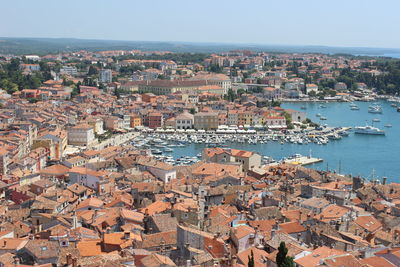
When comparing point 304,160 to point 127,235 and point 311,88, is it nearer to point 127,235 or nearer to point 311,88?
point 127,235

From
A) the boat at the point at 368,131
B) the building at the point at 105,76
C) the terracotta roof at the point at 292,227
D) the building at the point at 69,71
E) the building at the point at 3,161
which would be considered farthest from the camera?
the building at the point at 69,71

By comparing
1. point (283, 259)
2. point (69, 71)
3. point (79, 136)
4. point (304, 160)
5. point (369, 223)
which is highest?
point (283, 259)

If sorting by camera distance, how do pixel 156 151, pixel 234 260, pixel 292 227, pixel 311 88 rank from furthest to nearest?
pixel 311 88 → pixel 156 151 → pixel 292 227 → pixel 234 260

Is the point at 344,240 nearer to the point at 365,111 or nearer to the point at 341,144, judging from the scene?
the point at 341,144

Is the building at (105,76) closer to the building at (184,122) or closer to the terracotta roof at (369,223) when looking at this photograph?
the building at (184,122)

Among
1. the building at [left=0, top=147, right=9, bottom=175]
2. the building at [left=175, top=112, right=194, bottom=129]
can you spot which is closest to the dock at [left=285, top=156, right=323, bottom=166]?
the building at [left=175, top=112, right=194, bottom=129]

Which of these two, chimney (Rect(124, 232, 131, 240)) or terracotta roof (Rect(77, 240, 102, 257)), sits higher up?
chimney (Rect(124, 232, 131, 240))

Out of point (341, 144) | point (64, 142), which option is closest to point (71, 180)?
point (64, 142)

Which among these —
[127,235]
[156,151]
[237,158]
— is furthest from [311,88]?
[127,235]

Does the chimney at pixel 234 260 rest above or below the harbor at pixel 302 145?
above

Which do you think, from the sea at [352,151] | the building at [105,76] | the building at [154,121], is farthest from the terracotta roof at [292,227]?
the building at [105,76]

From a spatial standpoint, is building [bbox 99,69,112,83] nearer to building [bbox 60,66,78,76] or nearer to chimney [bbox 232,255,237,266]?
building [bbox 60,66,78,76]
